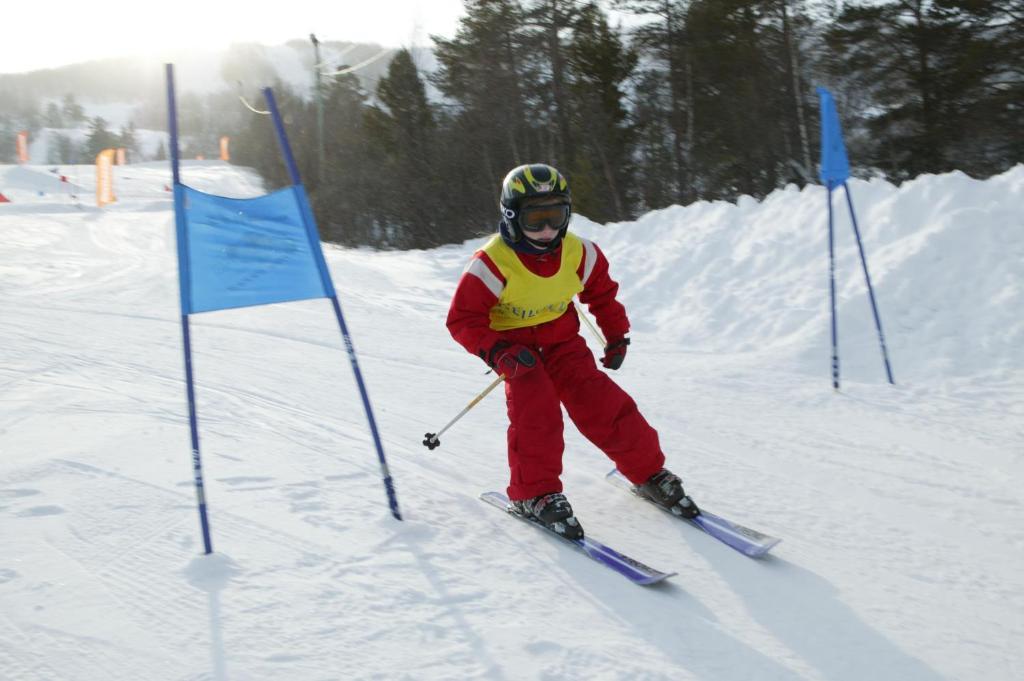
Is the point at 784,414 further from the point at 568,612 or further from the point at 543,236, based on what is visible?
the point at 568,612

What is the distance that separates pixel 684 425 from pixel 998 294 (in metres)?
4.05

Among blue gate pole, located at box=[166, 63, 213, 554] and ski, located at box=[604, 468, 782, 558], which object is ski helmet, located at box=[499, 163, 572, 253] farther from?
ski, located at box=[604, 468, 782, 558]

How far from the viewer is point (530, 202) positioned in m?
3.62

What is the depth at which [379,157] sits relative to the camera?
32.7m

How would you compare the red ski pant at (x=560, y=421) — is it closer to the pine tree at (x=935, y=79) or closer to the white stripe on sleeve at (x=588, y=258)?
the white stripe on sleeve at (x=588, y=258)

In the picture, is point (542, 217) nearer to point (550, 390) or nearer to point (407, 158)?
point (550, 390)

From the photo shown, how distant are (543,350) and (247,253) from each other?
1.53 metres

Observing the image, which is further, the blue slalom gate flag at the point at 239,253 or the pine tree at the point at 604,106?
the pine tree at the point at 604,106

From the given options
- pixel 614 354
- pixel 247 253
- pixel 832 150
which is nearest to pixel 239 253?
pixel 247 253

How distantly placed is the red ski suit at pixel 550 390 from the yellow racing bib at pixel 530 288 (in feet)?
0.09

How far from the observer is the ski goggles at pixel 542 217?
3.62 m

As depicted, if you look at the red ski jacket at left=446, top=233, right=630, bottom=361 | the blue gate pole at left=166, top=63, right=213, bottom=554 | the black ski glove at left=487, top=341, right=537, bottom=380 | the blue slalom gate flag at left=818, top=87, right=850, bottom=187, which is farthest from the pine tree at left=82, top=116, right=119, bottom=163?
the black ski glove at left=487, top=341, right=537, bottom=380

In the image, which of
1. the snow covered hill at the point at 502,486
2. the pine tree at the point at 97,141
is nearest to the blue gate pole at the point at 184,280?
the snow covered hill at the point at 502,486

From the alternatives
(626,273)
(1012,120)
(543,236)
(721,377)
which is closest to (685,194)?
(1012,120)
